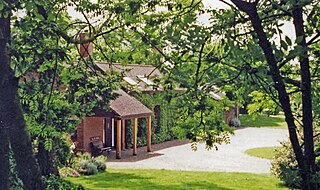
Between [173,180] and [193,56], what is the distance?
512 inches

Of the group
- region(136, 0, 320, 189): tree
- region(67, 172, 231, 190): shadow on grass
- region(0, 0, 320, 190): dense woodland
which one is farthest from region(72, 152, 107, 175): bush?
region(136, 0, 320, 189): tree

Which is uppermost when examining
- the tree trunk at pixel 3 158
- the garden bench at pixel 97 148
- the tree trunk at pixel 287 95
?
the tree trunk at pixel 287 95

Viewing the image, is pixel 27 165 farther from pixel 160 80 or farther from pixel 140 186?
pixel 140 186

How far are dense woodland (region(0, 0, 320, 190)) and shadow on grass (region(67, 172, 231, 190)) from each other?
26.7ft

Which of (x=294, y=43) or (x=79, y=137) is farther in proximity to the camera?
(x=79, y=137)

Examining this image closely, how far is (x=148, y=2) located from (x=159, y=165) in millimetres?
16943

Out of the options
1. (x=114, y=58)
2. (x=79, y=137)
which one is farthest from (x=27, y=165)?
(x=79, y=137)

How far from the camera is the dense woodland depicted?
2643mm

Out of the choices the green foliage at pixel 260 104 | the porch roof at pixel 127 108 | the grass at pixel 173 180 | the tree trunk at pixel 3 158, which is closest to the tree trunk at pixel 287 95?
the green foliage at pixel 260 104

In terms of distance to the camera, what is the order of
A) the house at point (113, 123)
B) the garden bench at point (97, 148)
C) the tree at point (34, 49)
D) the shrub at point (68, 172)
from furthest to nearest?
1. the garden bench at point (97, 148)
2. the house at point (113, 123)
3. the shrub at point (68, 172)
4. the tree at point (34, 49)

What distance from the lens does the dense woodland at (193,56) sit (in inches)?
104

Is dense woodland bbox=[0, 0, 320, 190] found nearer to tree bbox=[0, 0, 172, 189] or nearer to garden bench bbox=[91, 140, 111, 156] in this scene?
tree bbox=[0, 0, 172, 189]

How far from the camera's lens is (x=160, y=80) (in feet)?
12.4

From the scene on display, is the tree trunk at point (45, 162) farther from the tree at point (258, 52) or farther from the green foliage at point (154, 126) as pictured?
the green foliage at point (154, 126)
